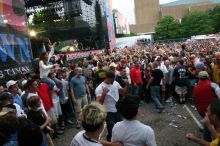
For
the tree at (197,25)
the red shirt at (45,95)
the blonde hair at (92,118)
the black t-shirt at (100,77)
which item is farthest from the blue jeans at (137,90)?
the tree at (197,25)

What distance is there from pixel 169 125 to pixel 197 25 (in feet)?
283

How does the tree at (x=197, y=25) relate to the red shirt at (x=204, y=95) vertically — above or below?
above

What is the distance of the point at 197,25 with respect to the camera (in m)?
89.9

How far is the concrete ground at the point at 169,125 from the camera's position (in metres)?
7.32

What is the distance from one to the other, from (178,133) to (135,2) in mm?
127575

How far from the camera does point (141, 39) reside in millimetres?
60062

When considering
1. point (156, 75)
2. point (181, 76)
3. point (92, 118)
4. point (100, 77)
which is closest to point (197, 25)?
point (181, 76)

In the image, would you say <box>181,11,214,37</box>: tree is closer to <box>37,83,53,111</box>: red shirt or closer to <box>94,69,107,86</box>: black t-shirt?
<box>94,69,107,86</box>: black t-shirt

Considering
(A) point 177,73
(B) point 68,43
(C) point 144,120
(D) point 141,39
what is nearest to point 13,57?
(C) point 144,120

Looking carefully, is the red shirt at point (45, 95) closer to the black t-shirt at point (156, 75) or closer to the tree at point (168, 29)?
the black t-shirt at point (156, 75)

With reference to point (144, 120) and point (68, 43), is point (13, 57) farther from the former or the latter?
point (68, 43)

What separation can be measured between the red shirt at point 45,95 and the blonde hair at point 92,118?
470 centimetres

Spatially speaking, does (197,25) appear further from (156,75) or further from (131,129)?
(131,129)

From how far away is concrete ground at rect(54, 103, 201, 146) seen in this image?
732 centimetres
